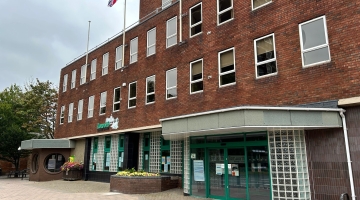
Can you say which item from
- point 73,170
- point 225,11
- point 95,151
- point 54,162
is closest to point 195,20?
point 225,11

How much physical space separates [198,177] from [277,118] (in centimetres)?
474

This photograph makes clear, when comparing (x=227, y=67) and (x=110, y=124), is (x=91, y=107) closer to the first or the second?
(x=110, y=124)

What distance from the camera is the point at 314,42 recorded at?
9492mm

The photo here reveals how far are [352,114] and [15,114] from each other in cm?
3261

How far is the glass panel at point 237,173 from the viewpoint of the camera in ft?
33.9

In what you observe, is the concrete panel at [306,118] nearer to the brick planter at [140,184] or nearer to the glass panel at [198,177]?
the glass panel at [198,177]

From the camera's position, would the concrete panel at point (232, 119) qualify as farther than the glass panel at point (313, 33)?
No

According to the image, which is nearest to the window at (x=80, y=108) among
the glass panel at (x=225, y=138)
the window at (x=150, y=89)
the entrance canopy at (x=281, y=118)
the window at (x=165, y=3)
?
the window at (x=150, y=89)

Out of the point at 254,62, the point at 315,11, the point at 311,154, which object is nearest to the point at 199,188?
the point at 311,154

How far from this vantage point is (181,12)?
15.2m

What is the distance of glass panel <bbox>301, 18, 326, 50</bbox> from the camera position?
30.7 ft

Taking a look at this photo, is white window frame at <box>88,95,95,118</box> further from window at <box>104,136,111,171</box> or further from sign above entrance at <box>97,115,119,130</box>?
window at <box>104,136,111,171</box>

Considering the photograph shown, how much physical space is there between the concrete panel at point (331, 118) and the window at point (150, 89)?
31.3 ft

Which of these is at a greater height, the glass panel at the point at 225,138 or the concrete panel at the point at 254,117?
the concrete panel at the point at 254,117
